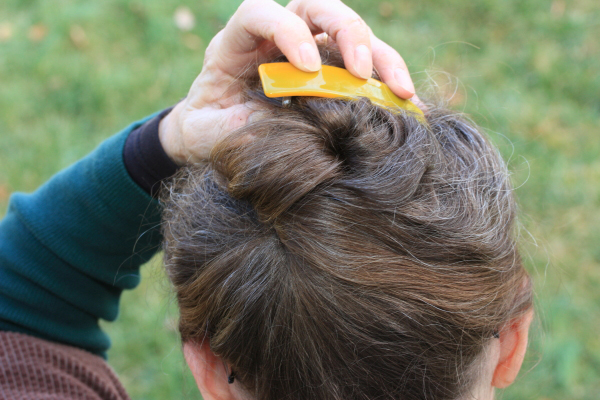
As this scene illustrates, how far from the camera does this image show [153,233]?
5.81 feet

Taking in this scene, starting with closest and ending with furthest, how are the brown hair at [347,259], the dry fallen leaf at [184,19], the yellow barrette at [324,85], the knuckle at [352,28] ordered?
the brown hair at [347,259] → the yellow barrette at [324,85] → the knuckle at [352,28] → the dry fallen leaf at [184,19]

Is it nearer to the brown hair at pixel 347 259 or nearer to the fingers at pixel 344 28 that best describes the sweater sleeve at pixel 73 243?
the brown hair at pixel 347 259

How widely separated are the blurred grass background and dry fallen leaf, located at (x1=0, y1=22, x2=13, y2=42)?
0.02 meters

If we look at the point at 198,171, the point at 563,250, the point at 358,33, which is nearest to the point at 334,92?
the point at 358,33

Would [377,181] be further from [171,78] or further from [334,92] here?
[171,78]

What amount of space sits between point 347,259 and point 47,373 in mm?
1036

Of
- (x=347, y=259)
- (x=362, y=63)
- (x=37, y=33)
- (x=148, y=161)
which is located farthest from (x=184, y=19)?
(x=347, y=259)

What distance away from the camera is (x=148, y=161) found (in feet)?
5.39

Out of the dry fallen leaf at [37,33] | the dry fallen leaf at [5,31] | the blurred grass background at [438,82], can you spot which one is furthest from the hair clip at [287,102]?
the dry fallen leaf at [5,31]

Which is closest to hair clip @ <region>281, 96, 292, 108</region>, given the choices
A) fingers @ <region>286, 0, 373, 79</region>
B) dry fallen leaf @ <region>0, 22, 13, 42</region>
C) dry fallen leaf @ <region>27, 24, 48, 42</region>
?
fingers @ <region>286, 0, 373, 79</region>

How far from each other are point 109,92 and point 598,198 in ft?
10.8

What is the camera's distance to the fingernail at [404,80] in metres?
1.24

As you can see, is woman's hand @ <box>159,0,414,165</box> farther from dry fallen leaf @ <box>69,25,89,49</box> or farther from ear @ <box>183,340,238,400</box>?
dry fallen leaf @ <box>69,25,89,49</box>

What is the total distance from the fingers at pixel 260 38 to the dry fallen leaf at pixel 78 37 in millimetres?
2611
